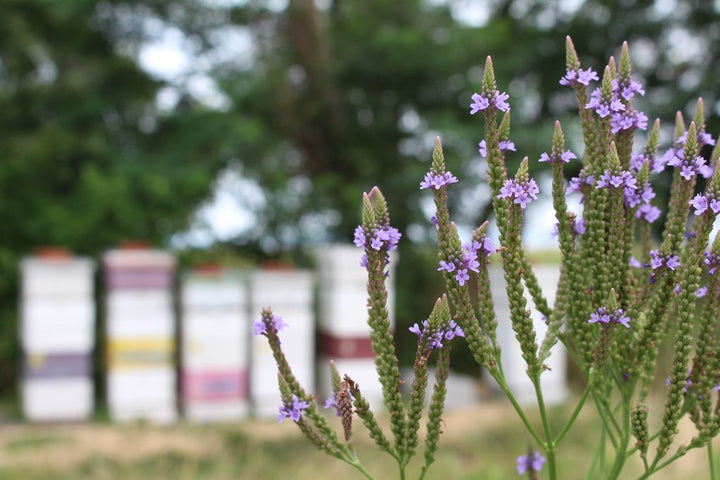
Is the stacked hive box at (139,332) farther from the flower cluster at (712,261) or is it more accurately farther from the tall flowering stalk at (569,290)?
the flower cluster at (712,261)

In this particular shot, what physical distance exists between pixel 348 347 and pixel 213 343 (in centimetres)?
125

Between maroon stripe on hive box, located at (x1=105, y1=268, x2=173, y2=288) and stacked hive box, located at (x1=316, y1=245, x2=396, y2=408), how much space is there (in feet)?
4.96

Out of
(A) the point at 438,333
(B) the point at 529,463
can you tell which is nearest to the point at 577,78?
(A) the point at 438,333

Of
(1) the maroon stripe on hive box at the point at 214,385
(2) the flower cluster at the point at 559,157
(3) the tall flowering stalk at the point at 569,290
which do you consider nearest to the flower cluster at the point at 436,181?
(3) the tall flowering stalk at the point at 569,290

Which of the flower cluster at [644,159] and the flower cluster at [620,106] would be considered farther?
the flower cluster at [644,159]

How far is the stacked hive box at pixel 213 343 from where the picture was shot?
7355mm

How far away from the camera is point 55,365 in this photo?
7184 millimetres

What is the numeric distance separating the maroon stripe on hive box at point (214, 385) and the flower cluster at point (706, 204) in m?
6.30

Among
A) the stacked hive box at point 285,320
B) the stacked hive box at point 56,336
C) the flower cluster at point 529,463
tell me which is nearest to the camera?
the flower cluster at point 529,463

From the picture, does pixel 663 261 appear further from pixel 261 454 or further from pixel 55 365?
pixel 55 365

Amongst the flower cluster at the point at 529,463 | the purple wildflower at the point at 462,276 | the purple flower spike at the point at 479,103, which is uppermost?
the purple flower spike at the point at 479,103

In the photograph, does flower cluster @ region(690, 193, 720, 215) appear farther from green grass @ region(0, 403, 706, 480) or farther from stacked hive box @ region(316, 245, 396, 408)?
stacked hive box @ region(316, 245, 396, 408)

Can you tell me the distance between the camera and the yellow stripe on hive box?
7.18m

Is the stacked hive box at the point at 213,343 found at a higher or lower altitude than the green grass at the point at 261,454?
higher
